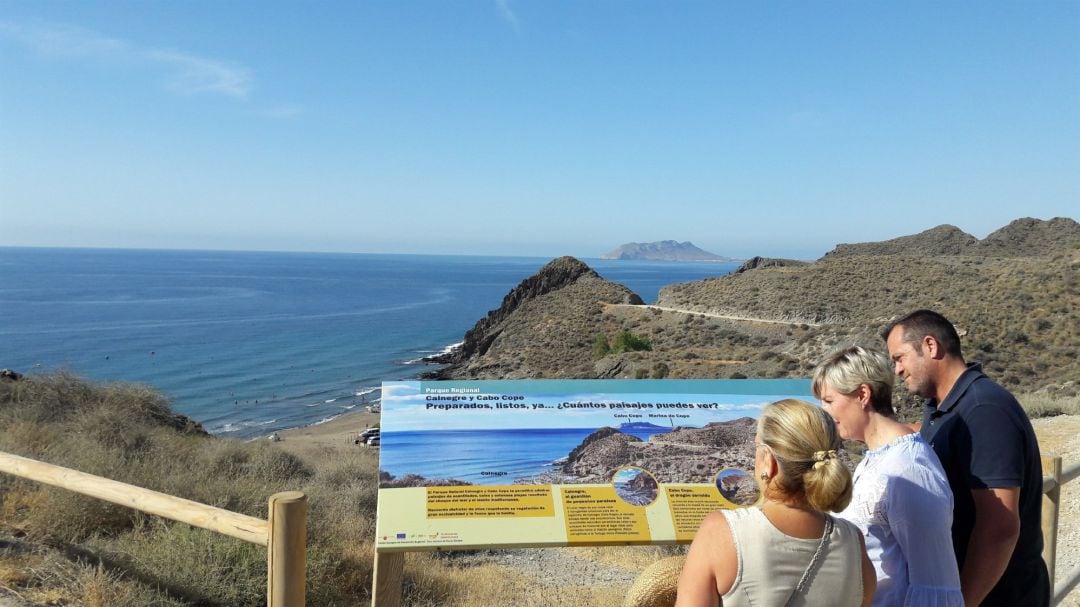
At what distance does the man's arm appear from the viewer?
2201mm

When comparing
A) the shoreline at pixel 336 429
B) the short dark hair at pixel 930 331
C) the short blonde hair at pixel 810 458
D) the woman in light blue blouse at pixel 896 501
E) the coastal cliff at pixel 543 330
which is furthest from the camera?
the coastal cliff at pixel 543 330

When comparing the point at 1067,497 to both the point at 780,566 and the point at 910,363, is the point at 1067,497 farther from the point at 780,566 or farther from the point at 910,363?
the point at 780,566

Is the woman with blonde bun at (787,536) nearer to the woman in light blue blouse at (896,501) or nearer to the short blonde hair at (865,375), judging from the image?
the woman in light blue blouse at (896,501)

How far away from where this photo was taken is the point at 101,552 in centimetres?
485

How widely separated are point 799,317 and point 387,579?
1670 inches

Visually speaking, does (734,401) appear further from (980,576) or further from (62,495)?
(62,495)

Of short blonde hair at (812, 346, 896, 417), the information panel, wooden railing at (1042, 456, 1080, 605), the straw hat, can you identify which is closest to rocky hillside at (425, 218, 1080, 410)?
wooden railing at (1042, 456, 1080, 605)

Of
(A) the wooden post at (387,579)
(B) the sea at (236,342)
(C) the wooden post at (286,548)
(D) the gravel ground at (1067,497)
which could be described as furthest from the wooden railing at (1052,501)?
(B) the sea at (236,342)

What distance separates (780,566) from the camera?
1.74 m

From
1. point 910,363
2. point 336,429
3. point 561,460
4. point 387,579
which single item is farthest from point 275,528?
point 336,429

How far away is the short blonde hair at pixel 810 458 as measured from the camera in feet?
5.60

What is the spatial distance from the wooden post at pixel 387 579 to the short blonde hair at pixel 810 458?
62.2 inches

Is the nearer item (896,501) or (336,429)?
(896,501)

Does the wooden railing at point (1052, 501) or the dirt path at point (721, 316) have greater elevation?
the wooden railing at point (1052, 501)
